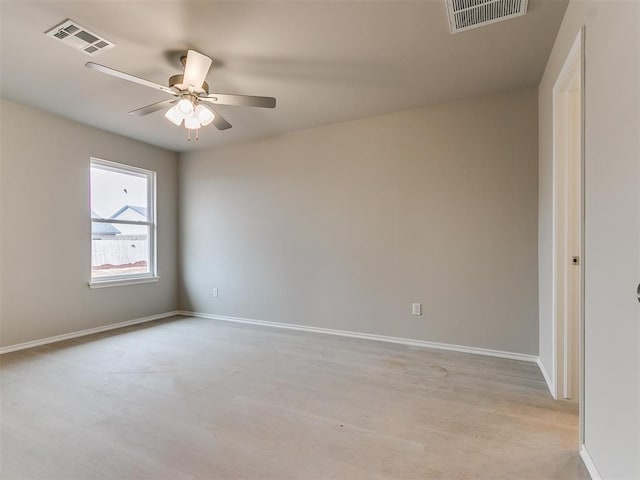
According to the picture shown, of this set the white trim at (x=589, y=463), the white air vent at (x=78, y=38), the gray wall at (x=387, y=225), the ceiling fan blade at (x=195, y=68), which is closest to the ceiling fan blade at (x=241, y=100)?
the ceiling fan blade at (x=195, y=68)

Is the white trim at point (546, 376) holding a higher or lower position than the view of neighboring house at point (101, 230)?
lower

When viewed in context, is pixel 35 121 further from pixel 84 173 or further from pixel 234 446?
pixel 234 446

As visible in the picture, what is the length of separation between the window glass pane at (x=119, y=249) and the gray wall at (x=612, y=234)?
4.77 metres

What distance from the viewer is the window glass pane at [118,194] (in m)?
4.09

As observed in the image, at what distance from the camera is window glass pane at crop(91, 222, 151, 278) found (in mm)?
4102

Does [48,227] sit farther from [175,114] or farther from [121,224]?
[175,114]

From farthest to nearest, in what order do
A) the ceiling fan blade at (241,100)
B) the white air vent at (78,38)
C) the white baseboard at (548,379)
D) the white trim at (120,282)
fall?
the white trim at (120,282)
the ceiling fan blade at (241,100)
the white baseboard at (548,379)
the white air vent at (78,38)

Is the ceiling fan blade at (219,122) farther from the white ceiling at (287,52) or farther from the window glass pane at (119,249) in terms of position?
the window glass pane at (119,249)

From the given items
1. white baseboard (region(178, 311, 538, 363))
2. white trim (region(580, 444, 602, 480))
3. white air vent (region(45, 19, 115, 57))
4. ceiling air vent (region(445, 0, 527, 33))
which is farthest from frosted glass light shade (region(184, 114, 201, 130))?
white trim (region(580, 444, 602, 480))

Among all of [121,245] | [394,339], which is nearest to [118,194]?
[121,245]

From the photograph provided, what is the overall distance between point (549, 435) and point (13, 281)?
4.66 meters

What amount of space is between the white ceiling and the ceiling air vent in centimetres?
6

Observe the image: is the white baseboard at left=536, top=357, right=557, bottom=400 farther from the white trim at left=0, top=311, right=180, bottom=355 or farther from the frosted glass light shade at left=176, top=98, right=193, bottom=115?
the white trim at left=0, top=311, right=180, bottom=355

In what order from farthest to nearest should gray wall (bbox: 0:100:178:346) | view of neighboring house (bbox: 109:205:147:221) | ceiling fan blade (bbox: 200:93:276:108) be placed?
view of neighboring house (bbox: 109:205:147:221)
gray wall (bbox: 0:100:178:346)
ceiling fan blade (bbox: 200:93:276:108)
